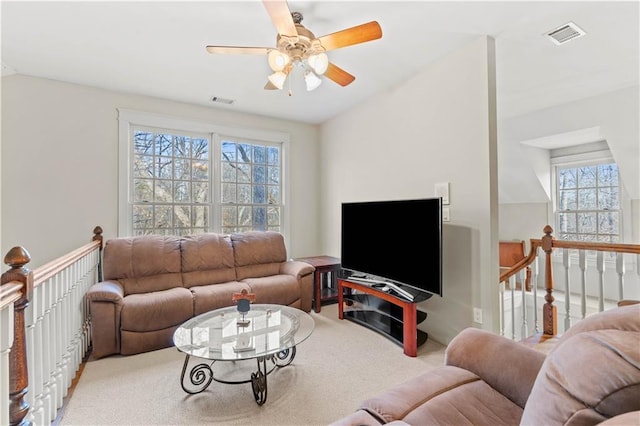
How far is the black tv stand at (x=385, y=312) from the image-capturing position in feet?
8.78

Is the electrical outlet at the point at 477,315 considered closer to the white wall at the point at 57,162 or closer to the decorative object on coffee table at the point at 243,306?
the decorative object on coffee table at the point at 243,306

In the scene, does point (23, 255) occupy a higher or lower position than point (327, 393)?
higher

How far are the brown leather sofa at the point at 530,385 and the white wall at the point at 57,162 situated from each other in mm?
3730

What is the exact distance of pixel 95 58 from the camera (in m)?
2.83

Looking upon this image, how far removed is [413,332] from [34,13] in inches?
153

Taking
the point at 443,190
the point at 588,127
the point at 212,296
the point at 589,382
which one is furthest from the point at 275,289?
the point at 588,127

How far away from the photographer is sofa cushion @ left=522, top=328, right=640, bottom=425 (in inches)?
26.9

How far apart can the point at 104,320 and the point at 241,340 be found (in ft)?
4.59

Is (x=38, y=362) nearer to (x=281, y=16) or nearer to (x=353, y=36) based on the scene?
(x=281, y=16)

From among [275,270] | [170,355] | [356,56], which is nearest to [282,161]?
[275,270]

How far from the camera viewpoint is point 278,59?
2.04 metres

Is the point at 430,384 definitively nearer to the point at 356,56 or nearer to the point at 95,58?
the point at 356,56

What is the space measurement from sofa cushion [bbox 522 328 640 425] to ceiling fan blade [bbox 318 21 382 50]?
1854mm

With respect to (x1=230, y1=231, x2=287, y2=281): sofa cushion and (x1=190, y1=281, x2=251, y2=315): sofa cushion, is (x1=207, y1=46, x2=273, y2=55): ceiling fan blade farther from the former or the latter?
(x1=230, y1=231, x2=287, y2=281): sofa cushion
